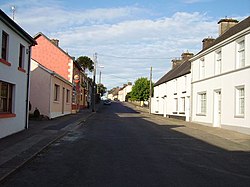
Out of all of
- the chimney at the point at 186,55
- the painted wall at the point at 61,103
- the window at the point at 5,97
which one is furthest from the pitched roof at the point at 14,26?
the chimney at the point at 186,55

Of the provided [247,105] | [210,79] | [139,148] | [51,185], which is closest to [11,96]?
[139,148]

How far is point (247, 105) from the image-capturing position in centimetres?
2012

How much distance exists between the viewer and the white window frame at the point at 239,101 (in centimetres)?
2129

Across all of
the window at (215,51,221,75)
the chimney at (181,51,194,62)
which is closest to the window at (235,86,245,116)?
the window at (215,51,221,75)

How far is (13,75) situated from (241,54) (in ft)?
44.3

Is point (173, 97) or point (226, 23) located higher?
point (226, 23)

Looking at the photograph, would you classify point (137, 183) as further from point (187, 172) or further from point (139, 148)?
point (139, 148)

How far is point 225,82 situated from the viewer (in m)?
23.7

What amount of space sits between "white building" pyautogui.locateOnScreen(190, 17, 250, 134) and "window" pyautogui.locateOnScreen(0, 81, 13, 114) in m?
12.8

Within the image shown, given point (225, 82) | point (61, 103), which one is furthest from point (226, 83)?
point (61, 103)

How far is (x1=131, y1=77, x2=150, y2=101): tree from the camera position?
284 feet

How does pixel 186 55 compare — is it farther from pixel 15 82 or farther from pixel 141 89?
pixel 141 89

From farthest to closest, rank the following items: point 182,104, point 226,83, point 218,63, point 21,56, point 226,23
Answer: point 182,104 → point 226,23 → point 218,63 → point 226,83 → point 21,56

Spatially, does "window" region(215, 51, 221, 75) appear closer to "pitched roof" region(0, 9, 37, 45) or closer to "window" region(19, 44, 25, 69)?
"pitched roof" region(0, 9, 37, 45)
